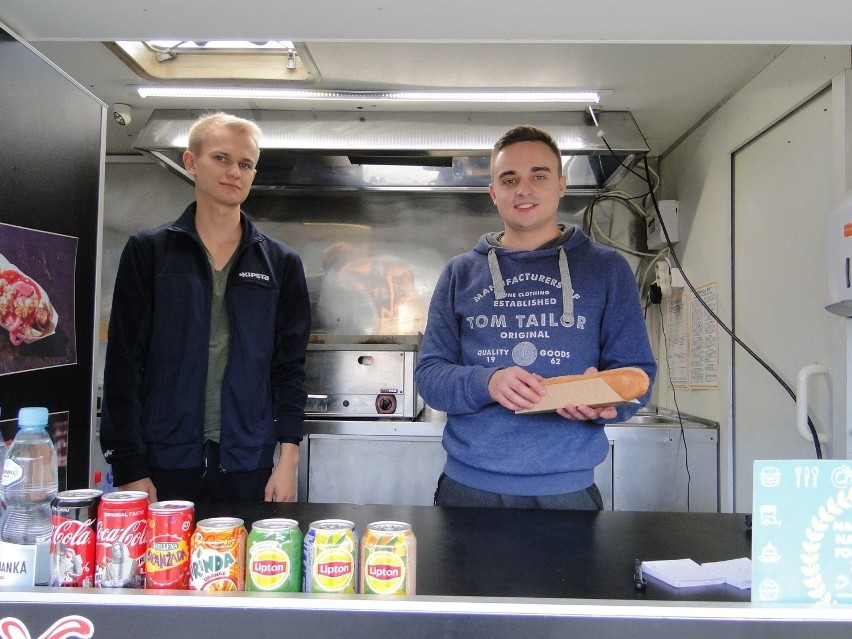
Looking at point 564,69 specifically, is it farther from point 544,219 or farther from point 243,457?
point 243,457

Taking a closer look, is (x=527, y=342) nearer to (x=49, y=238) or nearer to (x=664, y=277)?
(x=49, y=238)

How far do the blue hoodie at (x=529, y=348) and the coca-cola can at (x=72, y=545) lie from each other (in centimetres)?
70

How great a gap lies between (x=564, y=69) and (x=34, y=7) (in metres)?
1.54

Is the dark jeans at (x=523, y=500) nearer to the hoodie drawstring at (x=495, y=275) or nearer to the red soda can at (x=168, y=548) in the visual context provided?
the hoodie drawstring at (x=495, y=275)

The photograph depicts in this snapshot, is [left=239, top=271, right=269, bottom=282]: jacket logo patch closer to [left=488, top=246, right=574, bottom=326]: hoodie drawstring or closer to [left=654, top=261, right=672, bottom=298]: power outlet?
[left=488, top=246, right=574, bottom=326]: hoodie drawstring

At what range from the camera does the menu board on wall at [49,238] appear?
104 centimetres

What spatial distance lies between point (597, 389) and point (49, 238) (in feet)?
3.27

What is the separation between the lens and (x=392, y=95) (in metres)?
2.19

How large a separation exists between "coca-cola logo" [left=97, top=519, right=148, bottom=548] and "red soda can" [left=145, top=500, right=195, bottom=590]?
1 cm

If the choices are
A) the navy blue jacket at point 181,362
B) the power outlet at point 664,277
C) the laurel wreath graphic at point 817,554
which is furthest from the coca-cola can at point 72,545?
the power outlet at point 664,277

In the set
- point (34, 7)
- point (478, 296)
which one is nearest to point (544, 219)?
point (478, 296)

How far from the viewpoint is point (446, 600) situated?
0.55 m

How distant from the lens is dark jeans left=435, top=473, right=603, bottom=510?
3.88 feet

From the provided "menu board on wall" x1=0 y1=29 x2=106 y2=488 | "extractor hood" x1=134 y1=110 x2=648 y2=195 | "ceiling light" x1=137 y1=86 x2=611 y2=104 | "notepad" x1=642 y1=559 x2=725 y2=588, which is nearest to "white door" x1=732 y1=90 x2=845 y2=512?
"extractor hood" x1=134 y1=110 x2=648 y2=195
